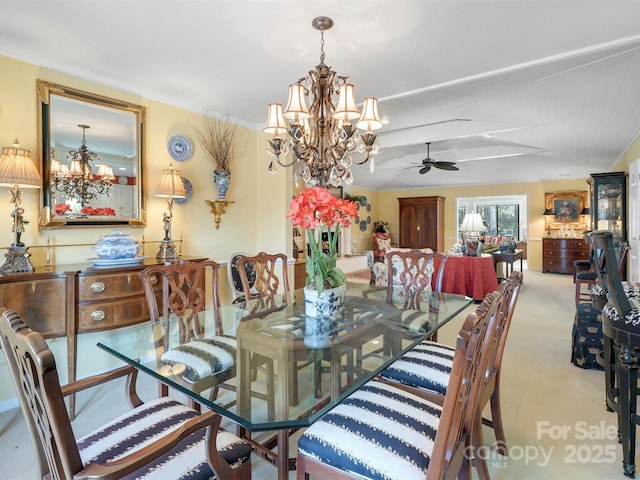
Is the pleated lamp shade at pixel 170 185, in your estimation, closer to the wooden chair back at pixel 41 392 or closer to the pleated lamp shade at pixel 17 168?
the pleated lamp shade at pixel 17 168

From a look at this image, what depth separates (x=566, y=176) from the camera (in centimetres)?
832

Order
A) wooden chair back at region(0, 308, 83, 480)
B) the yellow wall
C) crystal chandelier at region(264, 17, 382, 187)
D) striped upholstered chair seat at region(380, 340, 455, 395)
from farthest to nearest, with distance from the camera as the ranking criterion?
the yellow wall
crystal chandelier at region(264, 17, 382, 187)
striped upholstered chair seat at region(380, 340, 455, 395)
wooden chair back at region(0, 308, 83, 480)

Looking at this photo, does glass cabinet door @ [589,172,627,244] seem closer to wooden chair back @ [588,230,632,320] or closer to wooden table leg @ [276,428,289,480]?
wooden chair back @ [588,230,632,320]

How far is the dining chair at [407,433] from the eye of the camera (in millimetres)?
937

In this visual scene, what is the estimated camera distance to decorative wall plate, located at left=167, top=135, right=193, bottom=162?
320 centimetres

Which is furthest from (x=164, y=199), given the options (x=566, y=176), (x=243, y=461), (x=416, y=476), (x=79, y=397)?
(x=566, y=176)

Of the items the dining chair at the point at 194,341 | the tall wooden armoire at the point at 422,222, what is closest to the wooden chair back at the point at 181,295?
the dining chair at the point at 194,341

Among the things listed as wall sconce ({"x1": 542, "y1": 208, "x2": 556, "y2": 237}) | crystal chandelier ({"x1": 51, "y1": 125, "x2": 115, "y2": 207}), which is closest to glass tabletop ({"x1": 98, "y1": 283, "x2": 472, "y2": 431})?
crystal chandelier ({"x1": 51, "y1": 125, "x2": 115, "y2": 207})

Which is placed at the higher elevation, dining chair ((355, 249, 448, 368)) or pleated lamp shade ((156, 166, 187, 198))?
pleated lamp shade ((156, 166, 187, 198))

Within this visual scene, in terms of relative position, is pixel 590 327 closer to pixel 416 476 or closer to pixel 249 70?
pixel 416 476

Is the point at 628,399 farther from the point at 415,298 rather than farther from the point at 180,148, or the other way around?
the point at 180,148

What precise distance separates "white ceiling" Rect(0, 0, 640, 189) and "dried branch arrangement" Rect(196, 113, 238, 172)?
0.50ft

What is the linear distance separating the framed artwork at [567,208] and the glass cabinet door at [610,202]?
2264 mm

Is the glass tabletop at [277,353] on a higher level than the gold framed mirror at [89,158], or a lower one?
lower
